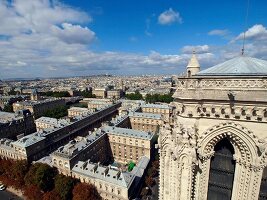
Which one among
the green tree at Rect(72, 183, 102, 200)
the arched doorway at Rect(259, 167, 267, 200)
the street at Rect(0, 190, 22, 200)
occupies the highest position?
the arched doorway at Rect(259, 167, 267, 200)

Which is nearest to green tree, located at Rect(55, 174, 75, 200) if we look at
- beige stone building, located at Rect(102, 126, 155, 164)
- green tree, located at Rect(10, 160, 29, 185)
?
green tree, located at Rect(10, 160, 29, 185)

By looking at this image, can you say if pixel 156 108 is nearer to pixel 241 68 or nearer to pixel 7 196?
pixel 7 196

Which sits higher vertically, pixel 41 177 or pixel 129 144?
pixel 129 144

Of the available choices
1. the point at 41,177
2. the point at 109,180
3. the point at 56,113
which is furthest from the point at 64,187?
the point at 56,113

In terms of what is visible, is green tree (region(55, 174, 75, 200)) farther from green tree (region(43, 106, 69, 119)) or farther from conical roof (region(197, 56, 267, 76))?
green tree (region(43, 106, 69, 119))

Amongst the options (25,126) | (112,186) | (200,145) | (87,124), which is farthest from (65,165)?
(25,126)

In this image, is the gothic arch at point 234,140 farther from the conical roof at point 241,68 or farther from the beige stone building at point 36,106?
the beige stone building at point 36,106

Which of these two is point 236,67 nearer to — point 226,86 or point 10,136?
point 226,86

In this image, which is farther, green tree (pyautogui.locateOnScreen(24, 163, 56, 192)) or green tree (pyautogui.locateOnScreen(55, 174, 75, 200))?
green tree (pyautogui.locateOnScreen(24, 163, 56, 192))
